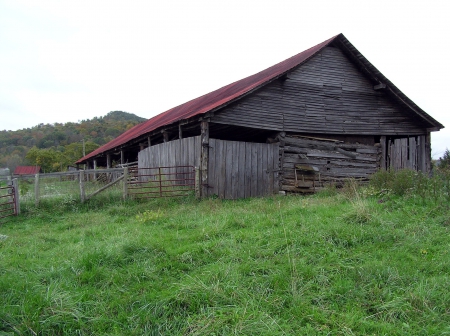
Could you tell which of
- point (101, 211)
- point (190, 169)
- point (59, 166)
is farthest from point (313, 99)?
point (59, 166)

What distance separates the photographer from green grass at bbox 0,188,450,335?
3.33m

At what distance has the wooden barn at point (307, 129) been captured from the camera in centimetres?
1150

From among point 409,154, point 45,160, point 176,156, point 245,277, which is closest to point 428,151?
point 409,154

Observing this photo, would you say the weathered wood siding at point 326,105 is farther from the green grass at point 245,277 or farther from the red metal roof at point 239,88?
the green grass at point 245,277

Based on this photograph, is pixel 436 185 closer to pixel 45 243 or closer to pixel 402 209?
pixel 402 209

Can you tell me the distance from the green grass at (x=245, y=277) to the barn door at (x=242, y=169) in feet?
15.0

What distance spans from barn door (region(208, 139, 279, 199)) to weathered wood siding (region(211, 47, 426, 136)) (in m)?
0.85

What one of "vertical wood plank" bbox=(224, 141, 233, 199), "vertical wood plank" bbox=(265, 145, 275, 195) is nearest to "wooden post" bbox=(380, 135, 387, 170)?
"vertical wood plank" bbox=(265, 145, 275, 195)

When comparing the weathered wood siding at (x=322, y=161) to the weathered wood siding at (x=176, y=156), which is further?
the weathered wood siding at (x=322, y=161)

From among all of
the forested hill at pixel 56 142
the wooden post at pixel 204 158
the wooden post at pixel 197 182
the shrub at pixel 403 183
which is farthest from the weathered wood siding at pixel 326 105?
the forested hill at pixel 56 142

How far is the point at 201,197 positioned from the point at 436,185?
6.53m

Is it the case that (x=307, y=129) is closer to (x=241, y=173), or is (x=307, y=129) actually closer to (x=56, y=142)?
(x=241, y=173)

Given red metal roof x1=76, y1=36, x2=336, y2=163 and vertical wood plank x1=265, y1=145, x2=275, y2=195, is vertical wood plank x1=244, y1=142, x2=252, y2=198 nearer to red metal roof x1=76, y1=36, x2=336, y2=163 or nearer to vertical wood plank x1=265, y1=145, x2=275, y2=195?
vertical wood plank x1=265, y1=145, x2=275, y2=195

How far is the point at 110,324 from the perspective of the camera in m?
3.41
